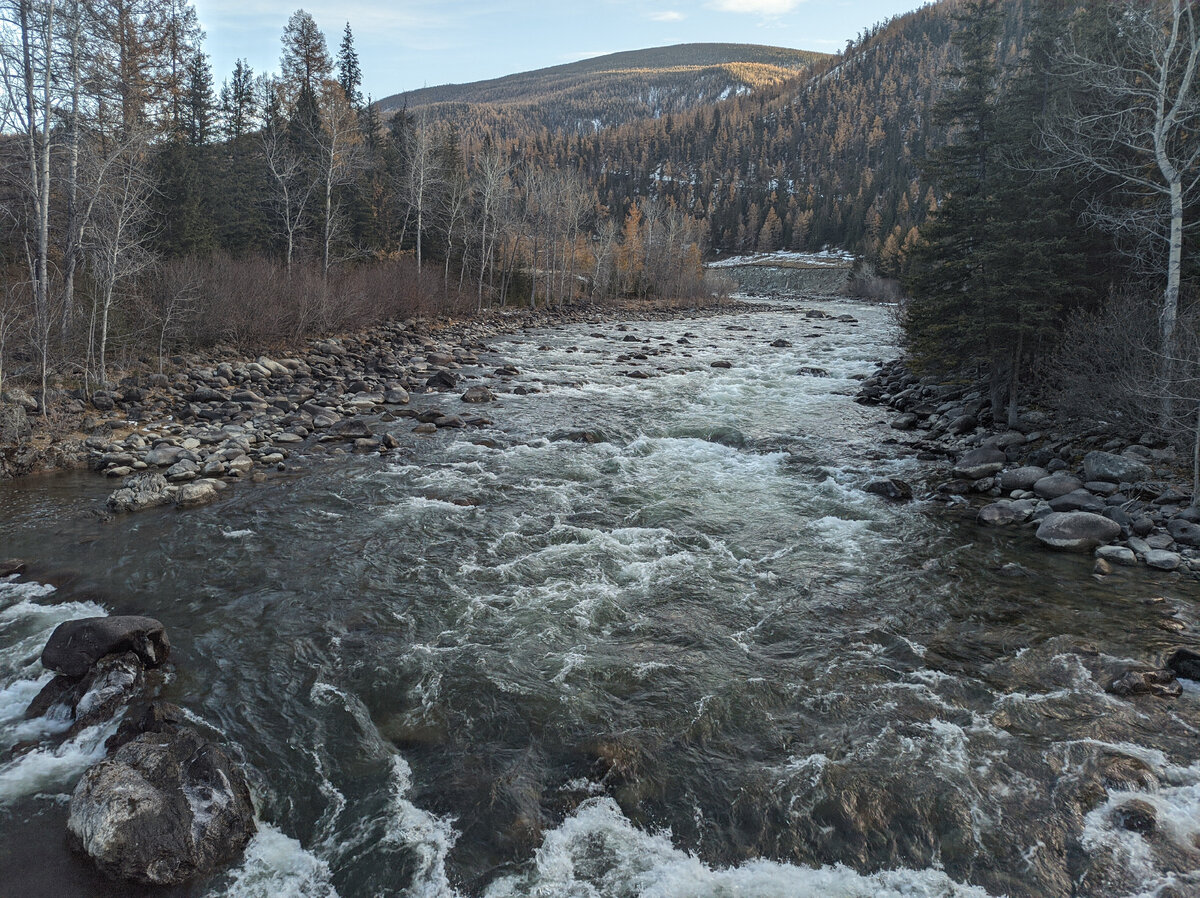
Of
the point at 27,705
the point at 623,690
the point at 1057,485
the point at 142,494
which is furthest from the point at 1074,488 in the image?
the point at 142,494

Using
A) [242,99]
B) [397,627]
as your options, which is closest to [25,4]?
[397,627]

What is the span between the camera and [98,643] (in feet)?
19.8

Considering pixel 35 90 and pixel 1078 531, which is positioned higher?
pixel 35 90

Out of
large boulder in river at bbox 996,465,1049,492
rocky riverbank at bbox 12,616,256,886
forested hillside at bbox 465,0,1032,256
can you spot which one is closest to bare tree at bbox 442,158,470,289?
large boulder in river at bbox 996,465,1049,492

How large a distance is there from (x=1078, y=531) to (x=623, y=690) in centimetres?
767

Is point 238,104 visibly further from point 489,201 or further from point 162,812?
point 162,812

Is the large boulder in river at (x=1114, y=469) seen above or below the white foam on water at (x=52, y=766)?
above

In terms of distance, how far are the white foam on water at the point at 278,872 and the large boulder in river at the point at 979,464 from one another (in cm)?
1256

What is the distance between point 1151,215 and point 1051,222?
168 centimetres

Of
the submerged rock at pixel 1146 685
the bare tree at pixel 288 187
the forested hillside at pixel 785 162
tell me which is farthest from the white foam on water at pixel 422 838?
the forested hillside at pixel 785 162

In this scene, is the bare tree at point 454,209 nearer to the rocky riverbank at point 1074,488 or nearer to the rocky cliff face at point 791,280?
the rocky riverbank at point 1074,488

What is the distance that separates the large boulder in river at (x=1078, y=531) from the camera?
9.36 m

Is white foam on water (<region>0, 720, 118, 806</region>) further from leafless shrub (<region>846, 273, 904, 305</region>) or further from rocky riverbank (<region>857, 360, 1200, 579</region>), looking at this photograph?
leafless shrub (<region>846, 273, 904, 305</region>)

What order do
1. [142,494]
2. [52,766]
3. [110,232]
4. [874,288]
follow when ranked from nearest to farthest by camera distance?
[52,766]
[142,494]
[110,232]
[874,288]
